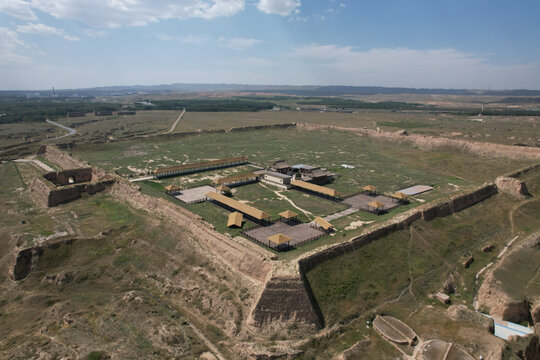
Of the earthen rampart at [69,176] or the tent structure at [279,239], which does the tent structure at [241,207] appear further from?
the earthen rampart at [69,176]

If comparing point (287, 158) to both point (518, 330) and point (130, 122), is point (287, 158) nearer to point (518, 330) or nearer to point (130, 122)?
point (518, 330)

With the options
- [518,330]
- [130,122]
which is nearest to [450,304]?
[518,330]

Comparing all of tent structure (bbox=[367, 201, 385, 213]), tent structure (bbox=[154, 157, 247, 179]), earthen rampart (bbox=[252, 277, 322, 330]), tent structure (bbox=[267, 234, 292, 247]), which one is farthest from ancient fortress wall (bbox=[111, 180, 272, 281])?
tent structure (bbox=[367, 201, 385, 213])

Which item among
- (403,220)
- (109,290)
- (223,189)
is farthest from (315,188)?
(109,290)

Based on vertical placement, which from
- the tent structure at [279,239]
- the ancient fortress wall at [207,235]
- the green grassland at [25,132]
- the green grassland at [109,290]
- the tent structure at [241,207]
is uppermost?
the green grassland at [25,132]

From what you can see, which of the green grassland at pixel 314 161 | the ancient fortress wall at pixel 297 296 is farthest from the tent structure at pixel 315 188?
the ancient fortress wall at pixel 297 296
